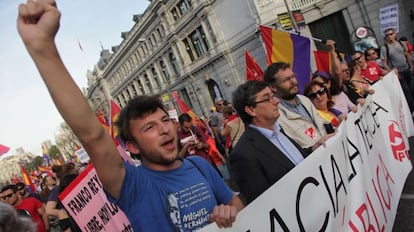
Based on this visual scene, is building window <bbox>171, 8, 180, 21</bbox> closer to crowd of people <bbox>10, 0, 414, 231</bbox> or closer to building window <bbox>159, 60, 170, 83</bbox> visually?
building window <bbox>159, 60, 170, 83</bbox>

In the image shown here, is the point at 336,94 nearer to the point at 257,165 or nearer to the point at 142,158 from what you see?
the point at 257,165

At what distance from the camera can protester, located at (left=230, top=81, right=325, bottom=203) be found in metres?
2.40

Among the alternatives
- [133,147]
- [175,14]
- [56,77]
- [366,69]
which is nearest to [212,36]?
[175,14]

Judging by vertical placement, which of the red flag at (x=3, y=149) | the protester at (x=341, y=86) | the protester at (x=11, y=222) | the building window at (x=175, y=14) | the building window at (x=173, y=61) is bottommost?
the protester at (x=341, y=86)

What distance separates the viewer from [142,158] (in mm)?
1831

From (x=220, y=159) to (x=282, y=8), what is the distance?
15.7m

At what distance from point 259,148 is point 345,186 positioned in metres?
0.69

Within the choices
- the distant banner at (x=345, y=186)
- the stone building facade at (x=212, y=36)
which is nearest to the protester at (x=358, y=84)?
the distant banner at (x=345, y=186)

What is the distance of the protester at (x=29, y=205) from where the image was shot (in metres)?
5.32

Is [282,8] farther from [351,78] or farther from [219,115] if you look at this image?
[351,78]

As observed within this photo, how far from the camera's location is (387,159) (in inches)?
140

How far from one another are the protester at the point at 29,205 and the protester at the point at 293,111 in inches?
156

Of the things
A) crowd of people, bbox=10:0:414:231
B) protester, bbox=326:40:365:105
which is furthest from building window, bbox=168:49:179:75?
crowd of people, bbox=10:0:414:231

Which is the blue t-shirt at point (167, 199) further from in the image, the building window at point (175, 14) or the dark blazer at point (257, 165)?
the building window at point (175, 14)
